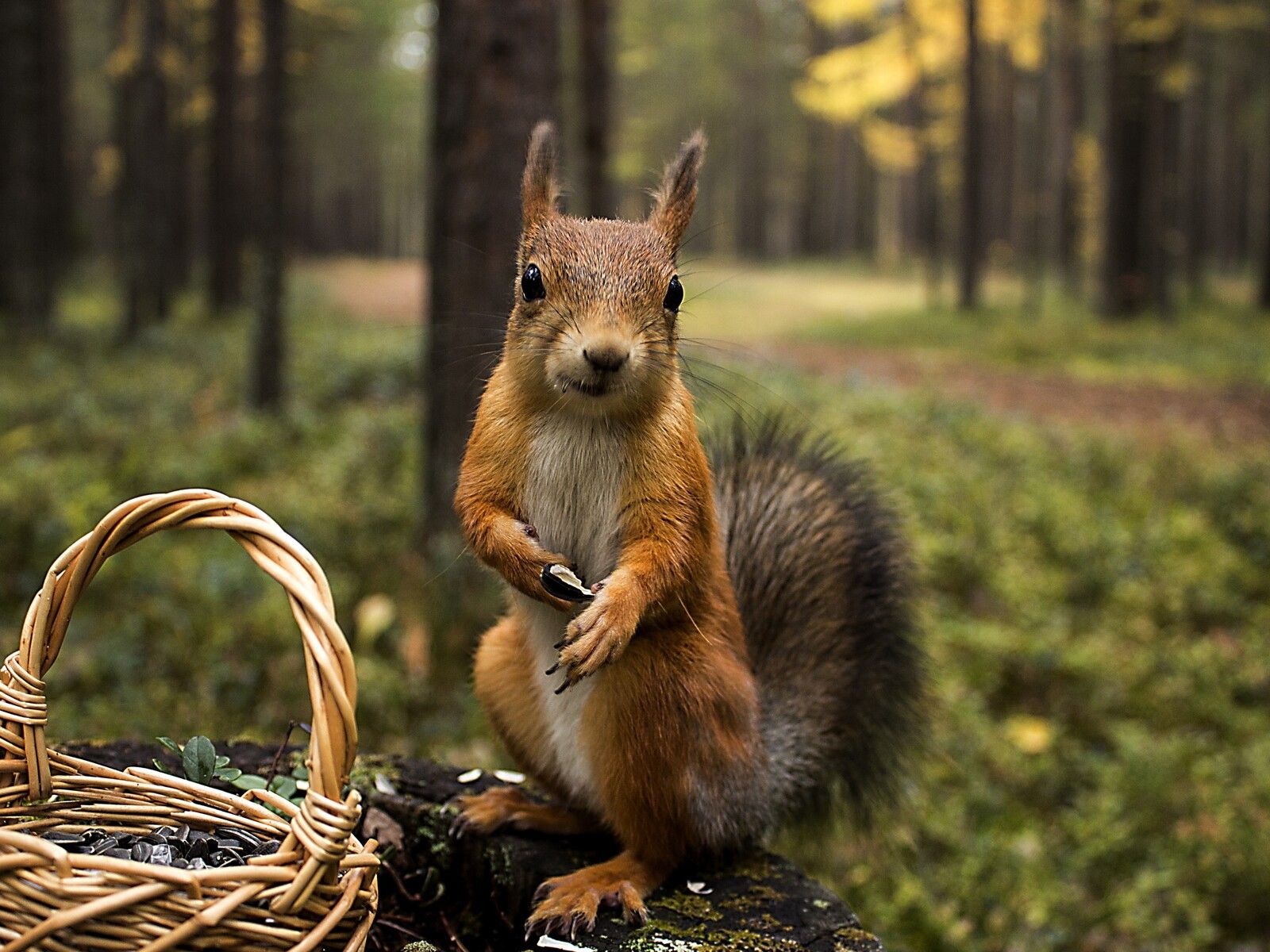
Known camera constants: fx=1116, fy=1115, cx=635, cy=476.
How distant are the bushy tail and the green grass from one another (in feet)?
0.83

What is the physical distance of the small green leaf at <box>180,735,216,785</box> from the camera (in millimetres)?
1698

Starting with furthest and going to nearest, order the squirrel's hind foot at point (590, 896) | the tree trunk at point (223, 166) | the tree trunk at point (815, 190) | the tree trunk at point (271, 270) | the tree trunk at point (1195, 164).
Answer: the tree trunk at point (815, 190) → the tree trunk at point (1195, 164) → the tree trunk at point (223, 166) → the tree trunk at point (271, 270) → the squirrel's hind foot at point (590, 896)

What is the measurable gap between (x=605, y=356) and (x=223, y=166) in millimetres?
13880

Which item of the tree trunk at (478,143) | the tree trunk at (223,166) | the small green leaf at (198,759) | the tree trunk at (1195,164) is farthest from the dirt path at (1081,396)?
the tree trunk at (1195,164)

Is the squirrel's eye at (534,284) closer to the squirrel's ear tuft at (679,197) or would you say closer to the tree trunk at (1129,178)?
the squirrel's ear tuft at (679,197)

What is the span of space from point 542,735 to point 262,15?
7.28 meters

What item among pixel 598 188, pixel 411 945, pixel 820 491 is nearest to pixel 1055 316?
pixel 598 188

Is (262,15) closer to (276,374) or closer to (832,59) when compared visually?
(276,374)

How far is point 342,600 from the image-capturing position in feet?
15.1

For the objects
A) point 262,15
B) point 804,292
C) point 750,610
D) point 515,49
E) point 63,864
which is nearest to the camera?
point 63,864

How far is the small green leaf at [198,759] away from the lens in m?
1.70

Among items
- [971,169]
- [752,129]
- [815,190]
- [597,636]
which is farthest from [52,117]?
[815,190]

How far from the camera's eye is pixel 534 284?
1704mm

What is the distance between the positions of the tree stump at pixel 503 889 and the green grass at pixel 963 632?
0.48m
